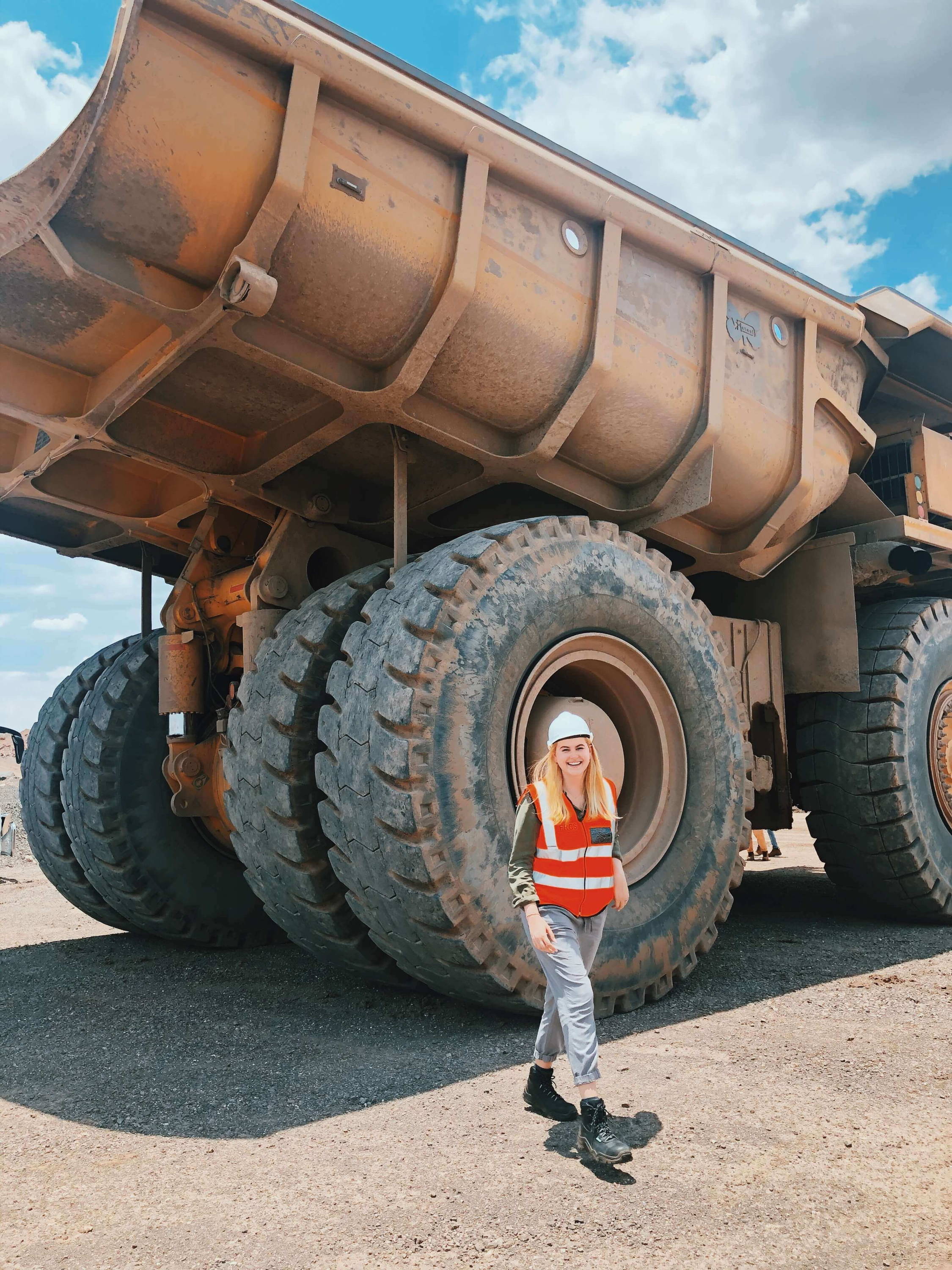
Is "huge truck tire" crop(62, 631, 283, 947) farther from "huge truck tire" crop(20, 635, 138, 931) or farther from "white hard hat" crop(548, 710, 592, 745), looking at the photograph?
"white hard hat" crop(548, 710, 592, 745)

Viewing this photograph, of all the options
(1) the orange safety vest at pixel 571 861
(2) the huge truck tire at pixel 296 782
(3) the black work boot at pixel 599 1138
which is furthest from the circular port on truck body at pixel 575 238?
(3) the black work boot at pixel 599 1138

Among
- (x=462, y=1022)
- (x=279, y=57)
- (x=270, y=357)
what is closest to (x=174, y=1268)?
(x=462, y=1022)

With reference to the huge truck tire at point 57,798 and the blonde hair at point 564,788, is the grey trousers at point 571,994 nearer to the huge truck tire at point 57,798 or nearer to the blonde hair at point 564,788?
the blonde hair at point 564,788

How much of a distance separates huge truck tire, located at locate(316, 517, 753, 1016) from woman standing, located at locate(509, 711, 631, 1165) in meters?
0.48

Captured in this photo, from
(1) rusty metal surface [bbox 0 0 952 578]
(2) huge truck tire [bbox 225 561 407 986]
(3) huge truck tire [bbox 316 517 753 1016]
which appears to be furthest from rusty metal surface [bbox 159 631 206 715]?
(3) huge truck tire [bbox 316 517 753 1016]

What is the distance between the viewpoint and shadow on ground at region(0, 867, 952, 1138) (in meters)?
2.97

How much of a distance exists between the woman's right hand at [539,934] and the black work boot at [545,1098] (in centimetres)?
37

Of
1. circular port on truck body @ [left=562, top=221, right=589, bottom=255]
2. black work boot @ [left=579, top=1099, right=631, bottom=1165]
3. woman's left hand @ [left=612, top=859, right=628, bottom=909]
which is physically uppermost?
circular port on truck body @ [left=562, top=221, right=589, bottom=255]

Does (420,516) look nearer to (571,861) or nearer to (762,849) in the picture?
(571,861)

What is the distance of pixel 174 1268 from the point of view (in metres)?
1.94

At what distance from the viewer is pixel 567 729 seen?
2.86 m

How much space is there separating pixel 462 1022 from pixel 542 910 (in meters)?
1.08

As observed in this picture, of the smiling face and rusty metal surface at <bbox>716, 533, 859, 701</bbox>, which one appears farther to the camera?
rusty metal surface at <bbox>716, 533, 859, 701</bbox>

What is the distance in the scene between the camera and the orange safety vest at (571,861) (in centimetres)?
281
